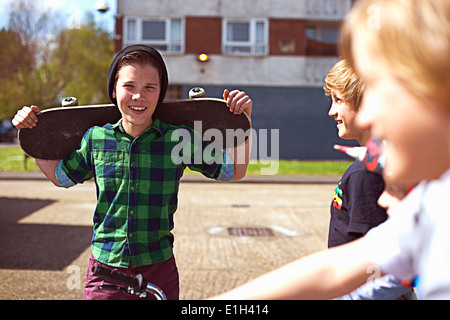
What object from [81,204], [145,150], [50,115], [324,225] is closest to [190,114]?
[145,150]

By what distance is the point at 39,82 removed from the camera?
2797cm

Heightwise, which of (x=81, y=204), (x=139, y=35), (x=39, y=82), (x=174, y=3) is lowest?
(x=81, y=204)

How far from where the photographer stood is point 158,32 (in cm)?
2233

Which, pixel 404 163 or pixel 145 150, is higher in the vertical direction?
pixel 404 163

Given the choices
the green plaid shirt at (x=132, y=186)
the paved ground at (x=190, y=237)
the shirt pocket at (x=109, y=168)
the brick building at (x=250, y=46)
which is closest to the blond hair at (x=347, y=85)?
the green plaid shirt at (x=132, y=186)

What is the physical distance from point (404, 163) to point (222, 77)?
21771 mm

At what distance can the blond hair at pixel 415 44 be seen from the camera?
0.71m

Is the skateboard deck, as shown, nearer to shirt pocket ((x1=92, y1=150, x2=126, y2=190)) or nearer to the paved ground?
shirt pocket ((x1=92, y1=150, x2=126, y2=190))

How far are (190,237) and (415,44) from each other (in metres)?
6.89

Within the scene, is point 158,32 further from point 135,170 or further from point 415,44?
point 415,44

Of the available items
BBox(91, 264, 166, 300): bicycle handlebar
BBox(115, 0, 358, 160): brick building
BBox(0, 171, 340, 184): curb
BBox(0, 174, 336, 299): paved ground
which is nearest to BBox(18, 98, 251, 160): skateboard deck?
BBox(91, 264, 166, 300): bicycle handlebar

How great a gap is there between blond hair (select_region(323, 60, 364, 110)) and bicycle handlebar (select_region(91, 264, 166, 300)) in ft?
3.76

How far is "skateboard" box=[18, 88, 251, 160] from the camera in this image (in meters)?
2.28
